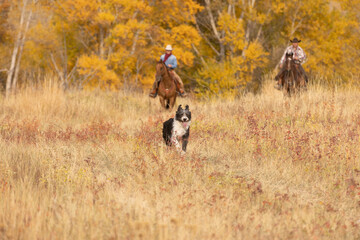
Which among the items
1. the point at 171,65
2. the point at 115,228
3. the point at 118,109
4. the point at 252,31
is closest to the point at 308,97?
the point at 171,65

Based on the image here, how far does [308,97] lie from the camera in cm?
1209

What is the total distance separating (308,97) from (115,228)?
29.3 feet

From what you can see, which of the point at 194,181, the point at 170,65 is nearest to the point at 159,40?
the point at 170,65

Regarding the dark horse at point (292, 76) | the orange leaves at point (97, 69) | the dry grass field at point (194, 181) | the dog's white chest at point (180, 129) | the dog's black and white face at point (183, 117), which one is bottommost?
the orange leaves at point (97, 69)

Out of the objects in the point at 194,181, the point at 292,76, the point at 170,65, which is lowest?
the point at 194,181

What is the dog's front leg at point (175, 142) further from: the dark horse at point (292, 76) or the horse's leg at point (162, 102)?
the horse's leg at point (162, 102)

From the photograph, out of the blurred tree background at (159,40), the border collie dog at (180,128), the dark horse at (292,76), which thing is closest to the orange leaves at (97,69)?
the blurred tree background at (159,40)

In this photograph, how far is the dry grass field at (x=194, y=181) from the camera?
4.45 meters

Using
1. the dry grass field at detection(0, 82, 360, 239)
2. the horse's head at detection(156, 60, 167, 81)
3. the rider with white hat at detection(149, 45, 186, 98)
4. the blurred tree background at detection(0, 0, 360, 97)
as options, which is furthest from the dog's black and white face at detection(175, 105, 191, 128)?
the blurred tree background at detection(0, 0, 360, 97)

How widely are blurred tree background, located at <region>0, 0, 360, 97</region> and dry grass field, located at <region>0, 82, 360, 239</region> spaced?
40.2ft

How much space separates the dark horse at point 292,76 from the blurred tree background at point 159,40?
6.88 meters

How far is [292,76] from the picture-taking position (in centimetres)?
1399

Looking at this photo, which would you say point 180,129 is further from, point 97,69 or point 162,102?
point 97,69

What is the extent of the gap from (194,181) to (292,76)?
9.03 m
